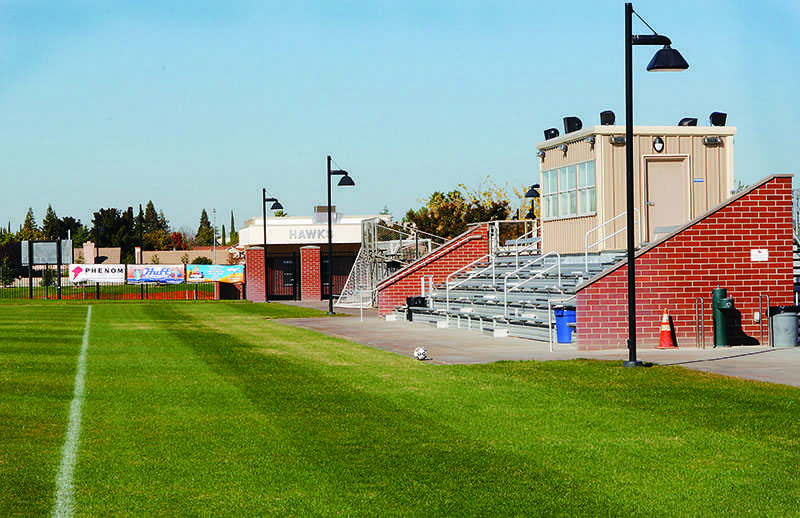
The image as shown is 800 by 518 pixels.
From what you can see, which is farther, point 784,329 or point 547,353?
point 784,329

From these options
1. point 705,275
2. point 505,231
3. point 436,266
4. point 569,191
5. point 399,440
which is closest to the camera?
point 399,440

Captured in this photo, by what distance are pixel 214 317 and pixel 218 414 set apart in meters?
25.9

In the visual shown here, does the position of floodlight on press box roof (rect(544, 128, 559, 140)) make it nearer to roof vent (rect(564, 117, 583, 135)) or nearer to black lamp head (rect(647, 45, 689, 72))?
roof vent (rect(564, 117, 583, 135))


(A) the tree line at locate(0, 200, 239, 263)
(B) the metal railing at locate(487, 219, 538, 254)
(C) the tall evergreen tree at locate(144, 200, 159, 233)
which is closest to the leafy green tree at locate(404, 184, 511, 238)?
(B) the metal railing at locate(487, 219, 538, 254)

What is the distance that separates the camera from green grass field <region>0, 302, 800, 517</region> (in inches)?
305

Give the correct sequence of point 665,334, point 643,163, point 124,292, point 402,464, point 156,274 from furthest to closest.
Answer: point 124,292
point 156,274
point 643,163
point 665,334
point 402,464

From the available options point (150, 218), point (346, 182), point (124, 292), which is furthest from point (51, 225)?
point (346, 182)

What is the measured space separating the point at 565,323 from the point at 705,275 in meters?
3.12

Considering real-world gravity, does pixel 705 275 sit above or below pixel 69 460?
above

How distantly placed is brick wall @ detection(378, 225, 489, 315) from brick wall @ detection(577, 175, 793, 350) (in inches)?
628

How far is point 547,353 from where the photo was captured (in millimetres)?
20156

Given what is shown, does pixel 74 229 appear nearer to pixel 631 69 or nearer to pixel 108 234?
pixel 108 234

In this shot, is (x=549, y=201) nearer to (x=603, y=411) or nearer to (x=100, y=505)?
(x=603, y=411)

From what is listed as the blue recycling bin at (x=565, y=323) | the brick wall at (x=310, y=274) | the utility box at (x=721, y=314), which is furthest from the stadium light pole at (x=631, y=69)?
the brick wall at (x=310, y=274)
